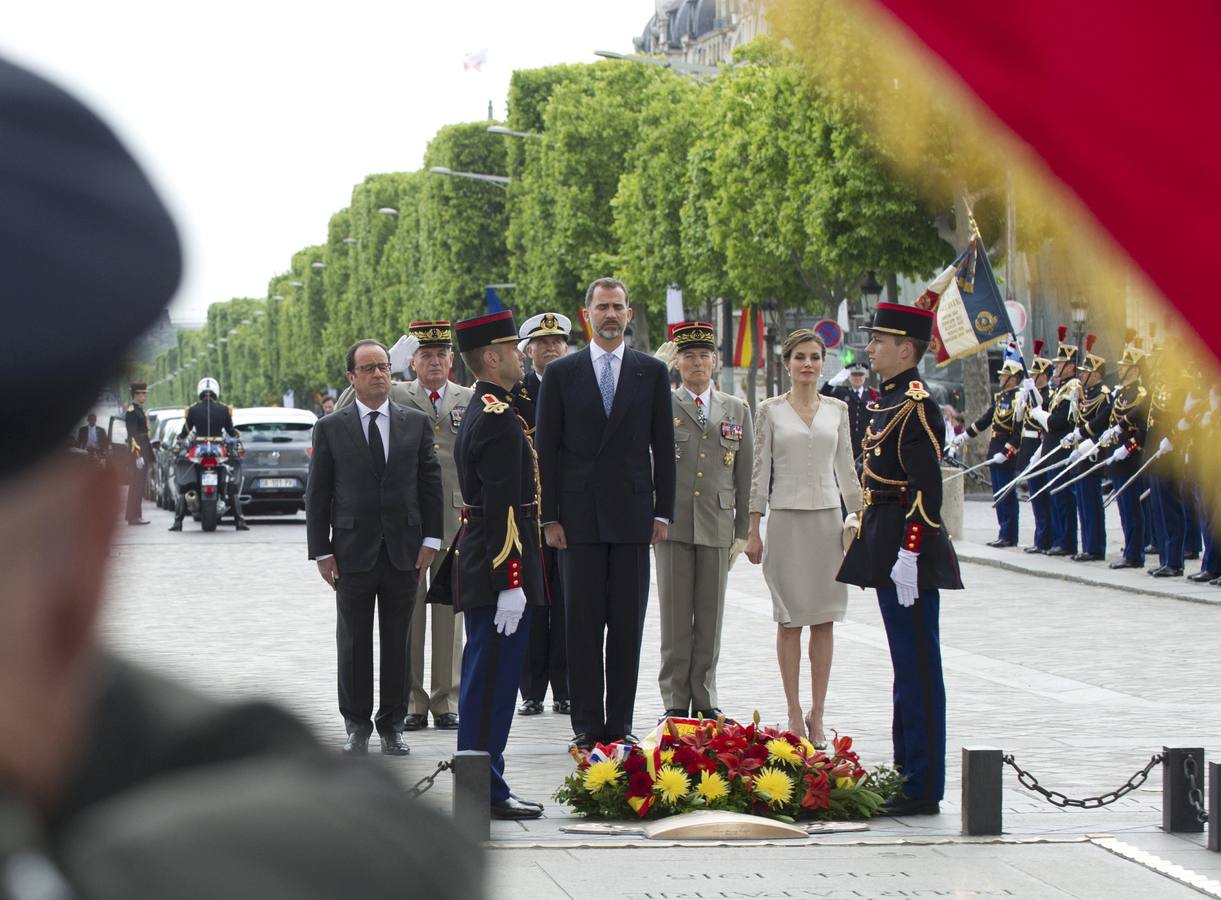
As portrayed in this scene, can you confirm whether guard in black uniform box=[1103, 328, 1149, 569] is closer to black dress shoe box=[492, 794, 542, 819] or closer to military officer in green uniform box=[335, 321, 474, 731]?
military officer in green uniform box=[335, 321, 474, 731]

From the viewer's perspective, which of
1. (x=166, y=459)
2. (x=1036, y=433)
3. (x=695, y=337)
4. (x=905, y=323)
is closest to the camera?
(x=905, y=323)

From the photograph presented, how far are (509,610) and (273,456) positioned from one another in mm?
22753

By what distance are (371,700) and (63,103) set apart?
8.74m

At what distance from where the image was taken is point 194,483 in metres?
27.4

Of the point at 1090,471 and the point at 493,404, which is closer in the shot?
the point at 493,404

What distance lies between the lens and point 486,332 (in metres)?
8.29

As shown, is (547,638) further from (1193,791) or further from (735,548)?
(1193,791)

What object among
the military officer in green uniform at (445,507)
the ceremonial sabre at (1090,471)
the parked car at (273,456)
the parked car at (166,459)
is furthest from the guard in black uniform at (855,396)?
the parked car at (166,459)

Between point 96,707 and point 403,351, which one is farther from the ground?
point 403,351

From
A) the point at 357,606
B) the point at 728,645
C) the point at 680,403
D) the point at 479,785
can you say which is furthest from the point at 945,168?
the point at 728,645

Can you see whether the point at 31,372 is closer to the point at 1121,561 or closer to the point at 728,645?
the point at 728,645

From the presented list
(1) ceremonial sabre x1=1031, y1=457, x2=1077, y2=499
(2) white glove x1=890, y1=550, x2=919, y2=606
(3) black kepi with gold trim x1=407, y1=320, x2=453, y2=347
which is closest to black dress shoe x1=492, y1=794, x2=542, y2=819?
(2) white glove x1=890, y1=550, x2=919, y2=606

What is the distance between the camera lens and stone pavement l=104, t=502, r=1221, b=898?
637 centimetres

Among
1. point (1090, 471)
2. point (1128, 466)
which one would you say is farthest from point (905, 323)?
point (1090, 471)
